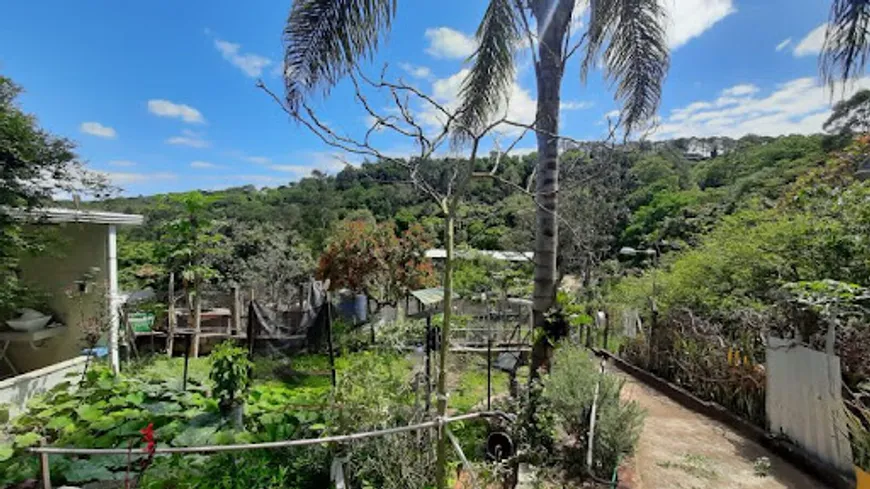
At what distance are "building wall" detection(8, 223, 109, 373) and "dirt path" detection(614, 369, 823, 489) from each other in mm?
7339

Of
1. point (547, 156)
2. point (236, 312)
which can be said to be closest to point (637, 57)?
point (547, 156)

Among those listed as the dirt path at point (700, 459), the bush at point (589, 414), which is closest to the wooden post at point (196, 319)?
the bush at point (589, 414)

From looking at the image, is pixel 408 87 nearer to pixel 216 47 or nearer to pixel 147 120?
pixel 216 47

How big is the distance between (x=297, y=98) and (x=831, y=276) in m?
6.19

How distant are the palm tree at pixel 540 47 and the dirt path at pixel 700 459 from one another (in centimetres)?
129

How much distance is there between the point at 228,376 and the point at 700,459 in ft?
14.2

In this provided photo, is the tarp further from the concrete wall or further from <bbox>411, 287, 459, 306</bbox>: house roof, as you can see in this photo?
the concrete wall

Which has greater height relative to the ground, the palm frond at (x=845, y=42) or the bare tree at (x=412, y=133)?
the palm frond at (x=845, y=42)

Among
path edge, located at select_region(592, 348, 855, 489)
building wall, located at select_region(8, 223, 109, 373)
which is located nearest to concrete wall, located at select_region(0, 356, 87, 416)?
building wall, located at select_region(8, 223, 109, 373)

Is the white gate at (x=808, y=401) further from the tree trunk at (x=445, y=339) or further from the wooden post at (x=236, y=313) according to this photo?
the wooden post at (x=236, y=313)

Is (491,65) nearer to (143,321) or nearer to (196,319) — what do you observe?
(196,319)

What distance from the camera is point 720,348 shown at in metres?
5.25

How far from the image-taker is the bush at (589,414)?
3.30 metres

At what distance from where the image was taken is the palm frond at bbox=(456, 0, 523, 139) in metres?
4.93
